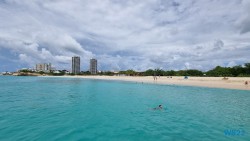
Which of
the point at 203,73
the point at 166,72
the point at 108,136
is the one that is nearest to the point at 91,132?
the point at 108,136

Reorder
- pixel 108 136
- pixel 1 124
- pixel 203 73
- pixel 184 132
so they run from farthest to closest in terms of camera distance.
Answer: pixel 203 73, pixel 1 124, pixel 184 132, pixel 108 136

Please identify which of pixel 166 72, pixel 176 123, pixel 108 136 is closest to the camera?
pixel 108 136

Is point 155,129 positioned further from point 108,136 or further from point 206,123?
point 206,123

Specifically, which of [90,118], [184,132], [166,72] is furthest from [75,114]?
[166,72]

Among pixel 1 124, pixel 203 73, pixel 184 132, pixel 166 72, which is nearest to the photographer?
pixel 184 132

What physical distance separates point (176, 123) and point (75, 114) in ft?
28.4

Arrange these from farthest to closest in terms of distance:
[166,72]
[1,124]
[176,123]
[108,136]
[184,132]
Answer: [166,72], [176,123], [1,124], [184,132], [108,136]

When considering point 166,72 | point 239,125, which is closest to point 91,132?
point 239,125

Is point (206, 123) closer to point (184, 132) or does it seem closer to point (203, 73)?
point (184, 132)

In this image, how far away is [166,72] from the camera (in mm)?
138500

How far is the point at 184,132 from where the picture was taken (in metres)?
12.0

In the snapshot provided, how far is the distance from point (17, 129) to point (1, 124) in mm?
1949

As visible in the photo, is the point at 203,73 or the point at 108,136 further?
the point at 203,73

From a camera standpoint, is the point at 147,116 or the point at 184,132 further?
the point at 147,116
